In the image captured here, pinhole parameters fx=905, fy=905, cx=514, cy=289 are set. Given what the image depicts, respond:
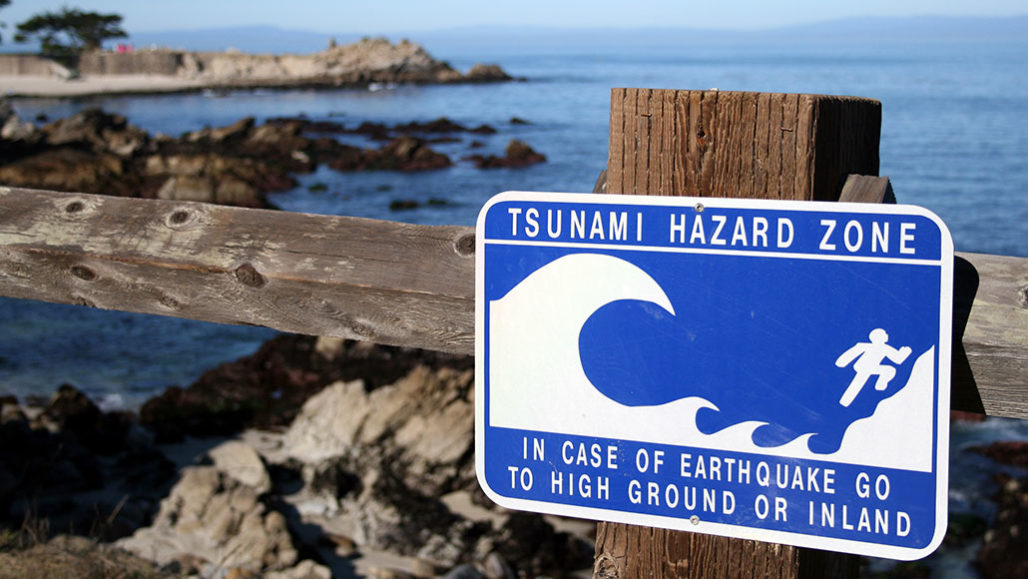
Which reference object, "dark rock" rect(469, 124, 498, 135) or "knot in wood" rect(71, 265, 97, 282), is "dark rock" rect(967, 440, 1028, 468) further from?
"dark rock" rect(469, 124, 498, 135)

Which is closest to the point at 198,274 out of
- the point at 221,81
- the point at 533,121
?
the point at 533,121

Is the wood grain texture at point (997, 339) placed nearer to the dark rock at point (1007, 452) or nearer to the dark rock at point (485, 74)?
the dark rock at point (1007, 452)

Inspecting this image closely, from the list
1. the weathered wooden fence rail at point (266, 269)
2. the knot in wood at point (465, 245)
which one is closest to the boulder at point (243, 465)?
the weathered wooden fence rail at point (266, 269)

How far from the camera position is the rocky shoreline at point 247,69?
8075 cm

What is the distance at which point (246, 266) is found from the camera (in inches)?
79.0

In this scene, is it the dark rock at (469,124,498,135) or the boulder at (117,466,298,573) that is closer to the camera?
the boulder at (117,466,298,573)

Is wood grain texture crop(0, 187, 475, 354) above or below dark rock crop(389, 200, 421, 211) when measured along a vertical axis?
above

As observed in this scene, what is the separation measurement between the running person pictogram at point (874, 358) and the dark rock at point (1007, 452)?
9.83 metres

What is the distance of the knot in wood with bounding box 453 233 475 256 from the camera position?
1.81m

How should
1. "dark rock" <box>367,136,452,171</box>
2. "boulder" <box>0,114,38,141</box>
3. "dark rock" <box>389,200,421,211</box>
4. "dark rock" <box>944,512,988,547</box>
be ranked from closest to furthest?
"dark rock" <box>944,512,988,547</box>
"dark rock" <box>389,200,421,211</box>
"dark rock" <box>367,136,452,171</box>
"boulder" <box>0,114,38,141</box>

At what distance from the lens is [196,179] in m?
26.9

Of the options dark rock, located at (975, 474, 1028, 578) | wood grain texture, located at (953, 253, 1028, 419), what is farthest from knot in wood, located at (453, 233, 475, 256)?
dark rock, located at (975, 474, 1028, 578)

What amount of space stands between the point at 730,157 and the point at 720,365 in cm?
33

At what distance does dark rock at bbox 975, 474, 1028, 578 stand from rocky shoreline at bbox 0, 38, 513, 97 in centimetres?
7537
